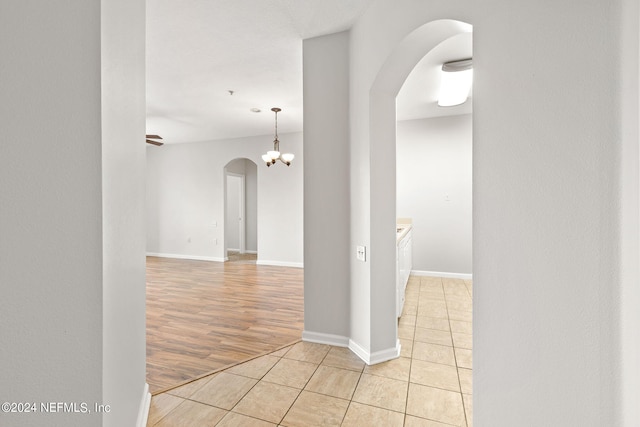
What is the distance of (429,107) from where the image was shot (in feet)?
15.8

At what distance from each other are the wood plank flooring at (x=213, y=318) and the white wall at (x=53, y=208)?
1286 mm

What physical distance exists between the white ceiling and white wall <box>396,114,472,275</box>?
0.34 metres

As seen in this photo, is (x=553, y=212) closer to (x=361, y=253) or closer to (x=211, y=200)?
(x=361, y=253)

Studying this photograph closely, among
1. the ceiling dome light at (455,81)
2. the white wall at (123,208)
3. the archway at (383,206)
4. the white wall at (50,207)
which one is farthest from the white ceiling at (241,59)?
the white wall at (50,207)

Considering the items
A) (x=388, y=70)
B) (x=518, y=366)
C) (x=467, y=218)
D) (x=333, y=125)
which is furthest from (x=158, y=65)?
(x=467, y=218)

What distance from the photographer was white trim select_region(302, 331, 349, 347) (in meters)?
2.64

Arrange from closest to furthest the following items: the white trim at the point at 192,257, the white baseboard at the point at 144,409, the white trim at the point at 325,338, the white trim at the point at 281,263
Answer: the white baseboard at the point at 144,409 → the white trim at the point at 325,338 → the white trim at the point at 281,263 → the white trim at the point at 192,257

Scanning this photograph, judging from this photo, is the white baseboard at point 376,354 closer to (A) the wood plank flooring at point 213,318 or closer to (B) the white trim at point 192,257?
(A) the wood plank flooring at point 213,318

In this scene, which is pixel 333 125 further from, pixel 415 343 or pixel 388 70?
pixel 415 343

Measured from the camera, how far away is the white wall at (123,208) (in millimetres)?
1007

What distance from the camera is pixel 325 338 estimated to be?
2.69 meters

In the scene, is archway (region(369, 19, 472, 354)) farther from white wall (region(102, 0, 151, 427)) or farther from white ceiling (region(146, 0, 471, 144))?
white wall (region(102, 0, 151, 427))

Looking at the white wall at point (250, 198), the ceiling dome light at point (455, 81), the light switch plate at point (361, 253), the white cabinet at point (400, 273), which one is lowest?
the white cabinet at point (400, 273)

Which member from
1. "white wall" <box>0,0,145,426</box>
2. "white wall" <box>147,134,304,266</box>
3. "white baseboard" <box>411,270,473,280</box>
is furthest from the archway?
"white wall" <box>147,134,304,266</box>
